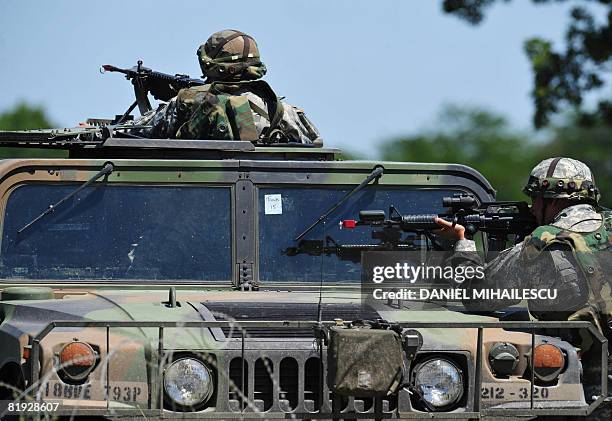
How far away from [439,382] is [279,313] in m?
0.85

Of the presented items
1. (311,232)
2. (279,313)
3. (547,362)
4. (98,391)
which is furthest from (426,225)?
(98,391)

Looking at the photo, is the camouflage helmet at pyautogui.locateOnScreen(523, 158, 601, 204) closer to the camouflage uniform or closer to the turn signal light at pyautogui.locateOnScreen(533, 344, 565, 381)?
the camouflage uniform

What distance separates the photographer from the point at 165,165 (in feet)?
26.1

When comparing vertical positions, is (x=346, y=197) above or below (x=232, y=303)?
A: above

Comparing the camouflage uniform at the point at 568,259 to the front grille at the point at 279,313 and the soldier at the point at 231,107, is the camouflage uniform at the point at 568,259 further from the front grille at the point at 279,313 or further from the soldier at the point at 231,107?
the soldier at the point at 231,107

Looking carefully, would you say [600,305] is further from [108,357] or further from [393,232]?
[108,357]

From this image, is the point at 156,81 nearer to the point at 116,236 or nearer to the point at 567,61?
the point at 116,236

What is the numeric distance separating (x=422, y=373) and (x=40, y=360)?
1.62 m

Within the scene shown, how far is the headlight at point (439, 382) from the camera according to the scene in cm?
665

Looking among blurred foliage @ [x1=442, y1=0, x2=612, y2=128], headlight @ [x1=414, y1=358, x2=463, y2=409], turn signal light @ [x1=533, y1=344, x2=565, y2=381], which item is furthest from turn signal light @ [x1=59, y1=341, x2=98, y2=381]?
blurred foliage @ [x1=442, y1=0, x2=612, y2=128]

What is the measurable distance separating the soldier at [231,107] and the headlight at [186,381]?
222 cm

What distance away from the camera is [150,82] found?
1030cm

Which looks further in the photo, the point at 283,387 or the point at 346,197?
the point at 346,197

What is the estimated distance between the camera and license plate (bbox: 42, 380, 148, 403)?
21.1 feet
